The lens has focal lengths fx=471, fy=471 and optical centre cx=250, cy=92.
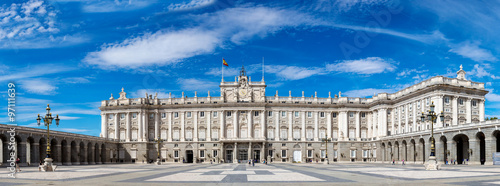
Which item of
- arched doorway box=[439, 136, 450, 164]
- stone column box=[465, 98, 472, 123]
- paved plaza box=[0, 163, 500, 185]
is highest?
stone column box=[465, 98, 472, 123]

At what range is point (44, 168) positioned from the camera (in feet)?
145

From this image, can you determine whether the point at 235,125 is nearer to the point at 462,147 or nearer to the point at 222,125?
the point at 222,125

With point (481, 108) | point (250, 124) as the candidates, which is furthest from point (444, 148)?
point (250, 124)

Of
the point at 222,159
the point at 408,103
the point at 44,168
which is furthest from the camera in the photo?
the point at 222,159

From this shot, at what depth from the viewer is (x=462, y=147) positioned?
74.6 metres

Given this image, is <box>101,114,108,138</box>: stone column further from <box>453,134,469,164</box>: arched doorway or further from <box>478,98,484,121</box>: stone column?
<box>478,98,484,121</box>: stone column

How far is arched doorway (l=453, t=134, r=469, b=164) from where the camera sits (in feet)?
231

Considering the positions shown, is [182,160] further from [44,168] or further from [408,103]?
[44,168]

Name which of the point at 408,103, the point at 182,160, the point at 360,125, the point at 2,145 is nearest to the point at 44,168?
the point at 2,145

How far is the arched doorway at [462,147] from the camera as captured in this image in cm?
7038

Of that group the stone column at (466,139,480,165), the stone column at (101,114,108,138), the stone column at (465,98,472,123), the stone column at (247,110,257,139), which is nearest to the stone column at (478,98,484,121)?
the stone column at (465,98,472,123)

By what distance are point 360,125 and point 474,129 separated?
138ft

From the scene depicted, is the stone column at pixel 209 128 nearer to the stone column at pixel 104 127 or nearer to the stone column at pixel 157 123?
the stone column at pixel 157 123

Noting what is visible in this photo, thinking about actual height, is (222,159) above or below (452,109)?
below
